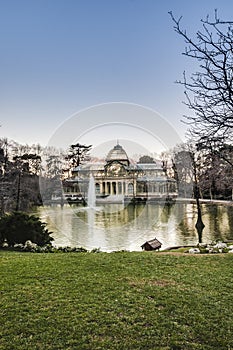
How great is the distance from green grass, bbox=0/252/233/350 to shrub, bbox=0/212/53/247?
3095 mm

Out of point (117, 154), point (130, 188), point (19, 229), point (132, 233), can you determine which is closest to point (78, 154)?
point (117, 154)

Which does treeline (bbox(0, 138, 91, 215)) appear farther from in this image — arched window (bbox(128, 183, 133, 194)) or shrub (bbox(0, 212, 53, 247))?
shrub (bbox(0, 212, 53, 247))

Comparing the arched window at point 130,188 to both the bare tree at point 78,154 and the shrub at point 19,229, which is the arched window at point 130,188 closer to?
the bare tree at point 78,154

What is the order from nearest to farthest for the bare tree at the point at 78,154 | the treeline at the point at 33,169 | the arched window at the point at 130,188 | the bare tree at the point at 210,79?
the bare tree at the point at 210,79
the treeline at the point at 33,169
the bare tree at the point at 78,154
the arched window at the point at 130,188

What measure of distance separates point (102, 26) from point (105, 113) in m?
3.23

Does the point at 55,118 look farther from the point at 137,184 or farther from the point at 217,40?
the point at 137,184

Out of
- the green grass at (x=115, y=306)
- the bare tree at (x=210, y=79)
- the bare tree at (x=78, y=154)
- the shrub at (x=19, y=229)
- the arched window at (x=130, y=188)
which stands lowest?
the green grass at (x=115, y=306)

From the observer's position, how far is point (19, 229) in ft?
28.7

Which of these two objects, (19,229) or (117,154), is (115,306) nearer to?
(19,229)

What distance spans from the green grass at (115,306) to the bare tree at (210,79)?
2231 millimetres

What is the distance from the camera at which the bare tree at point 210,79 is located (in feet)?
10.5

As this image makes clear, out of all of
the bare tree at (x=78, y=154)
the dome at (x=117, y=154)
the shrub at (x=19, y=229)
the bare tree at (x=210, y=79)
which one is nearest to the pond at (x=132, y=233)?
the shrub at (x=19, y=229)

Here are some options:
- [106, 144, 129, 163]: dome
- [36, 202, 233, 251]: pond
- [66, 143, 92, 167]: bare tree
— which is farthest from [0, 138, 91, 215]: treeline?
[106, 144, 129, 163]: dome

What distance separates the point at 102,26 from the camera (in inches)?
390
